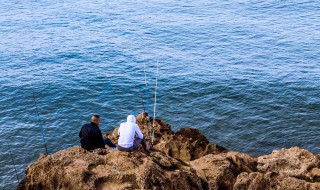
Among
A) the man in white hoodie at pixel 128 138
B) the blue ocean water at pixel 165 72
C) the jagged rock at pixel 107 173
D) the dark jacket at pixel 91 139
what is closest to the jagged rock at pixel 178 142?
the man in white hoodie at pixel 128 138

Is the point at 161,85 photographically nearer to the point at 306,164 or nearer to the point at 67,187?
the point at 306,164

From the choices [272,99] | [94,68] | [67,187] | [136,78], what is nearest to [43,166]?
[67,187]

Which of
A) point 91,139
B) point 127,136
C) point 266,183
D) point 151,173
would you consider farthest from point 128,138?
point 266,183

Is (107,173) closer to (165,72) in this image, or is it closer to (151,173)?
(151,173)

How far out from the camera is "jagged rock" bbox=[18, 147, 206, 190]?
30.5 feet

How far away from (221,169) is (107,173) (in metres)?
2.97

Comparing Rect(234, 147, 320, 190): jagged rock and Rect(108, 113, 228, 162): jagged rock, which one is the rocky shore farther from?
Rect(108, 113, 228, 162): jagged rock

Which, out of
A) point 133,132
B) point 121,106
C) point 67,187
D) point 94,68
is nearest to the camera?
point 67,187

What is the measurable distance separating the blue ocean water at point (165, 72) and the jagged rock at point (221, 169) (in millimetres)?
8582

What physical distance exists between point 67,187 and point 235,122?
14898 mm

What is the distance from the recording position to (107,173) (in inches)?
373

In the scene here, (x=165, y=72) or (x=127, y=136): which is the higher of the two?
(x=127, y=136)

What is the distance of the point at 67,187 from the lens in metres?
9.30

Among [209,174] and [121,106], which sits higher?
[209,174]
